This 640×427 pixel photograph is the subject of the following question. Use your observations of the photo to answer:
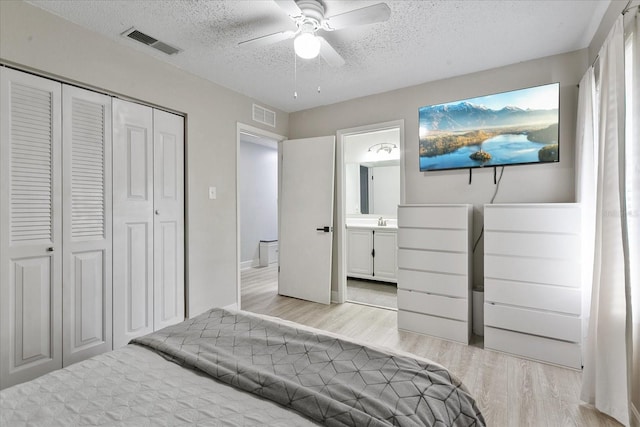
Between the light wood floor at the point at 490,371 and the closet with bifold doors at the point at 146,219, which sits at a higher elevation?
the closet with bifold doors at the point at 146,219

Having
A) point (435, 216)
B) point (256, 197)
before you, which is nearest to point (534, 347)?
point (435, 216)

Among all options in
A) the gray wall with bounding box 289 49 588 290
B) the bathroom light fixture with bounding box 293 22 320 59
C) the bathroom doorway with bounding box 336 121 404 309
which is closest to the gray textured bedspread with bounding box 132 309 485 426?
the bathroom light fixture with bounding box 293 22 320 59

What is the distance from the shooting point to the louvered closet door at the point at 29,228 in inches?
73.4

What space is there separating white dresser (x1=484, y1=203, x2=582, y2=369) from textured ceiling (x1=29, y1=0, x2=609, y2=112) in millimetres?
1319

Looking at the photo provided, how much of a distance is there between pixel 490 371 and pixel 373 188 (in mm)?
3319

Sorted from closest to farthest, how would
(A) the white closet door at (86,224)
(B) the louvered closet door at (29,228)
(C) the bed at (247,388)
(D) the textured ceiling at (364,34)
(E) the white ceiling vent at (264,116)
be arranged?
1. (C) the bed at (247,388)
2. (B) the louvered closet door at (29,228)
3. (D) the textured ceiling at (364,34)
4. (A) the white closet door at (86,224)
5. (E) the white ceiling vent at (264,116)

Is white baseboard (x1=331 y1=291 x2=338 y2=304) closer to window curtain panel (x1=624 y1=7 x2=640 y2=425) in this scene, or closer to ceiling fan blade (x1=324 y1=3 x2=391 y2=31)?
window curtain panel (x1=624 y1=7 x2=640 y2=425)

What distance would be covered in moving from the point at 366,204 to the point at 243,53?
3216 mm

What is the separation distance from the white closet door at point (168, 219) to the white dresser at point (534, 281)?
9.05ft

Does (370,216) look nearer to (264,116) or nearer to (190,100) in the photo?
(264,116)

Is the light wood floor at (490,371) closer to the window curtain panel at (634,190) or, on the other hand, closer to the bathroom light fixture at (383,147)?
the window curtain panel at (634,190)

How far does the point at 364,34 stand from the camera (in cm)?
229

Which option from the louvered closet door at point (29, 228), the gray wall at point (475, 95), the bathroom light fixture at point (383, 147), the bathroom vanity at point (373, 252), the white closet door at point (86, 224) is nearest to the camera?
the louvered closet door at point (29, 228)

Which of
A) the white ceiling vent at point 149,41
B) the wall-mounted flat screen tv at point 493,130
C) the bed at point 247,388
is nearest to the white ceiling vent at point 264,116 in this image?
the white ceiling vent at point 149,41
